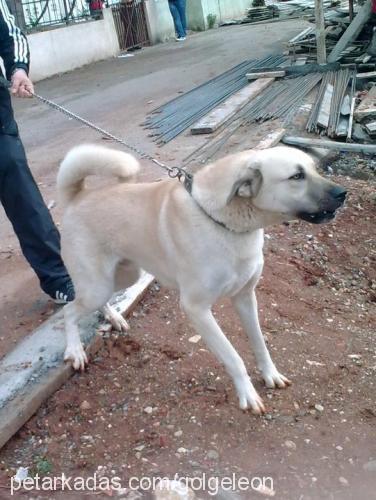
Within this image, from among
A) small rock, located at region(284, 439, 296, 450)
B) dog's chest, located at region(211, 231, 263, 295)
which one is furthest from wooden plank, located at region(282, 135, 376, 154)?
small rock, located at region(284, 439, 296, 450)

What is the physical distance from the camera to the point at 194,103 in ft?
31.0

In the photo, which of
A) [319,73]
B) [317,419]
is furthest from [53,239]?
[319,73]

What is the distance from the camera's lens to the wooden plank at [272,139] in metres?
6.62

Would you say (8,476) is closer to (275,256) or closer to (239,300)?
(239,300)

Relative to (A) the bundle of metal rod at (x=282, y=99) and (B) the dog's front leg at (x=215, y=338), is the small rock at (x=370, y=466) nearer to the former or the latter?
(B) the dog's front leg at (x=215, y=338)

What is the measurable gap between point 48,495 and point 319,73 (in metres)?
9.16

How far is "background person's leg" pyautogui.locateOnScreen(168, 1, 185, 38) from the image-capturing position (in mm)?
19016

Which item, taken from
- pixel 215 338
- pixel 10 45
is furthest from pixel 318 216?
pixel 10 45

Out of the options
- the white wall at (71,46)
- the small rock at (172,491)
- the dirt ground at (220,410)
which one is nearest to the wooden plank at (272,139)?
the dirt ground at (220,410)

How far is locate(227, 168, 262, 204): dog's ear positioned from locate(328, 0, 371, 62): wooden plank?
361 inches

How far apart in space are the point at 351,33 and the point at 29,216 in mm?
9722

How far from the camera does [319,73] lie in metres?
10.5

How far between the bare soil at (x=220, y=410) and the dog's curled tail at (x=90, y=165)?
3.28 ft

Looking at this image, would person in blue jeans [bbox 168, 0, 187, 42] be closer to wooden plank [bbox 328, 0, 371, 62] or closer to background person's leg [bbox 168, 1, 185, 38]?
background person's leg [bbox 168, 1, 185, 38]
